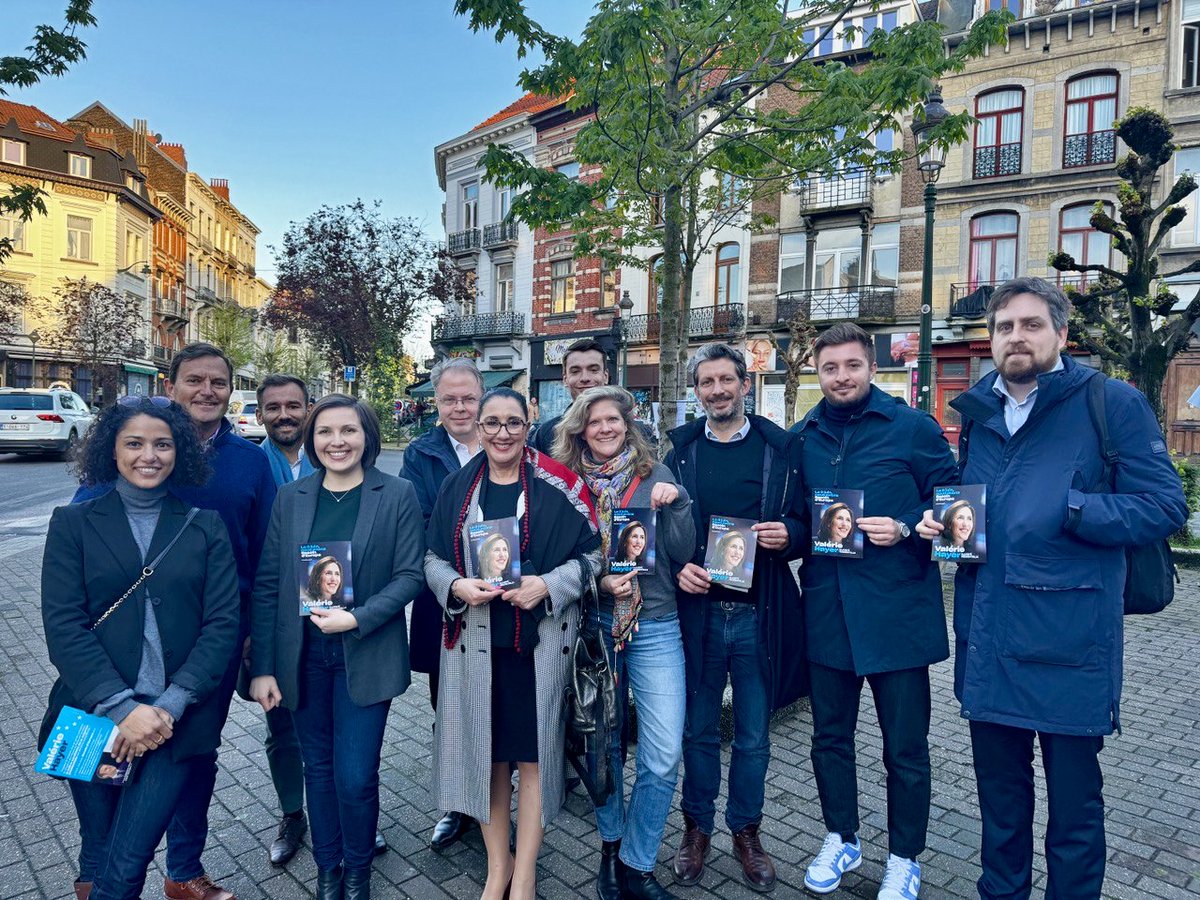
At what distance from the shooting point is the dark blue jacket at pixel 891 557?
299cm

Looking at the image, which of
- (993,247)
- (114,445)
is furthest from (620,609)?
(993,247)

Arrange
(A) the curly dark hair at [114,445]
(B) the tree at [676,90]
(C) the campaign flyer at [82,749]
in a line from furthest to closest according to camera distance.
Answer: (B) the tree at [676,90]
(A) the curly dark hair at [114,445]
(C) the campaign flyer at [82,749]

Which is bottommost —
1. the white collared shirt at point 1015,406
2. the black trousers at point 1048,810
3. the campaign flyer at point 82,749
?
the black trousers at point 1048,810

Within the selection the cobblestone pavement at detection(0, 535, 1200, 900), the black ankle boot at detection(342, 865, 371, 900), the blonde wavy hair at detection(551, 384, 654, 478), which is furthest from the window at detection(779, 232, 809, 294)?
the black ankle boot at detection(342, 865, 371, 900)

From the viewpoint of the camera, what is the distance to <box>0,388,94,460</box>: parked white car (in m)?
19.3

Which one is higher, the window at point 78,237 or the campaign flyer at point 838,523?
the window at point 78,237

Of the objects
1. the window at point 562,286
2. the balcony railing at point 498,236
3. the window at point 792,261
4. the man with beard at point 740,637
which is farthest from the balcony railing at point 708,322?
the man with beard at point 740,637

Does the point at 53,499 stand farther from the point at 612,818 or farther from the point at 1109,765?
the point at 1109,765

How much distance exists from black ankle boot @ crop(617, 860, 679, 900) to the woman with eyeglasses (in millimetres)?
404

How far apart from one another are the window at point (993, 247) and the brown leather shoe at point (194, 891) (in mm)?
25209

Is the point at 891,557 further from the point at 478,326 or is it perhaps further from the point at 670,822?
the point at 478,326

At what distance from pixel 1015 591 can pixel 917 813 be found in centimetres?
109

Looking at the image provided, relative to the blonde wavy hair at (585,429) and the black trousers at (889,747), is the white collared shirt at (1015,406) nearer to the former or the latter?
the black trousers at (889,747)

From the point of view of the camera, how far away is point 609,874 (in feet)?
10.0
